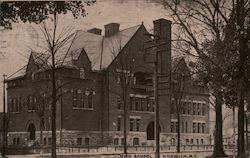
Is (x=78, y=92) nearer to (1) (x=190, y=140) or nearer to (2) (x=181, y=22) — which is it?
(1) (x=190, y=140)

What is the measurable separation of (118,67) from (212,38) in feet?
50.3

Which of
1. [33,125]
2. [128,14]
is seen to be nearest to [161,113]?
[33,125]

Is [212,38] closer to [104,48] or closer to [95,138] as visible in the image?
[104,48]

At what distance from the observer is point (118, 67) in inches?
1214

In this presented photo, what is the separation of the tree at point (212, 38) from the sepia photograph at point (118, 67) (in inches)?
1.7

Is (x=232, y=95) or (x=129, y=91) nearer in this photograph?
(x=232, y=95)

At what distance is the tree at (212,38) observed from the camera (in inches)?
515

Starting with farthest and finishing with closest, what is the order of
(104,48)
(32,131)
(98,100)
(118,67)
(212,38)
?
(98,100)
(118,67)
(32,131)
(104,48)
(212,38)

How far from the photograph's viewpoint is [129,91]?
110 feet

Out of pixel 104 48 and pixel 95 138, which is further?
pixel 95 138

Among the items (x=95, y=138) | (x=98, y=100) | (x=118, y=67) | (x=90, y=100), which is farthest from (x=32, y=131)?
(x=118, y=67)

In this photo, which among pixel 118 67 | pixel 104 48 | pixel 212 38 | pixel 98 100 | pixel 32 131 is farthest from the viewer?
pixel 98 100

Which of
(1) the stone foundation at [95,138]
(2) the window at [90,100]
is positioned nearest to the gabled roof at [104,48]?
(2) the window at [90,100]

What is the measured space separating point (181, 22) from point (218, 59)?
345 cm
